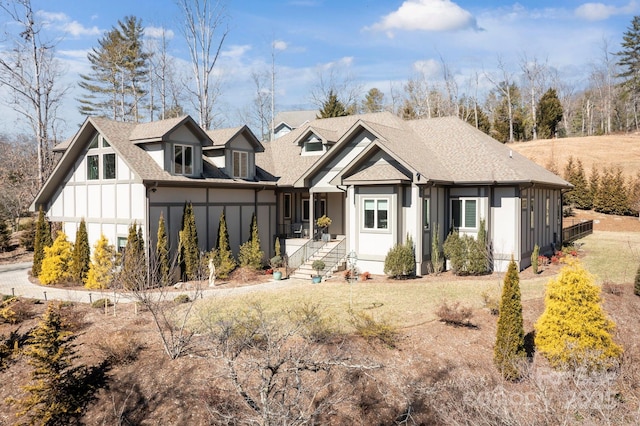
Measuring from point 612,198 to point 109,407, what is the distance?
44090mm

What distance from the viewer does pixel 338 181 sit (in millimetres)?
22156

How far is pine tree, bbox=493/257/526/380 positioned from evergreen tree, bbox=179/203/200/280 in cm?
1324

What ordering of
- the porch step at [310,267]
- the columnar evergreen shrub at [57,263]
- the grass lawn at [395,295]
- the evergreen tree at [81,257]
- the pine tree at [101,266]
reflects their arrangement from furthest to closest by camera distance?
the porch step at [310,267], the columnar evergreen shrub at [57,263], the evergreen tree at [81,257], the pine tree at [101,266], the grass lawn at [395,295]

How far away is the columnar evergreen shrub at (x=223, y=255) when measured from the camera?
2142 cm

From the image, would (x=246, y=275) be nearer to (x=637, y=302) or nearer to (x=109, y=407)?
(x=109, y=407)

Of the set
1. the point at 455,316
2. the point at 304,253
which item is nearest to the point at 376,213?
the point at 304,253

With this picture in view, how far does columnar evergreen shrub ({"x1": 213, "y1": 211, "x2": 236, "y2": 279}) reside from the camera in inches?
843

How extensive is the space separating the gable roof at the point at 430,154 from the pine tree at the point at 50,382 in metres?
13.7

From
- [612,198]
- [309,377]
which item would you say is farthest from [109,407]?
[612,198]

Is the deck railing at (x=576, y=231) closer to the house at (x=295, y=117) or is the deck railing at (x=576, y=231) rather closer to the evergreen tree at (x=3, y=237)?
the evergreen tree at (x=3, y=237)

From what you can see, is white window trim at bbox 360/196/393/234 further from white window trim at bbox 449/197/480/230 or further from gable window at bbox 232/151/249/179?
gable window at bbox 232/151/249/179

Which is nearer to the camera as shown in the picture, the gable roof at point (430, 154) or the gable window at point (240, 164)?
the gable roof at point (430, 154)

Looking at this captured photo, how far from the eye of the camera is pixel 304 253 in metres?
24.0

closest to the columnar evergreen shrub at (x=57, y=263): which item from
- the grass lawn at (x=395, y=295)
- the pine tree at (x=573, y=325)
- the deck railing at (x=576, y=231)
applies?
the grass lawn at (x=395, y=295)
